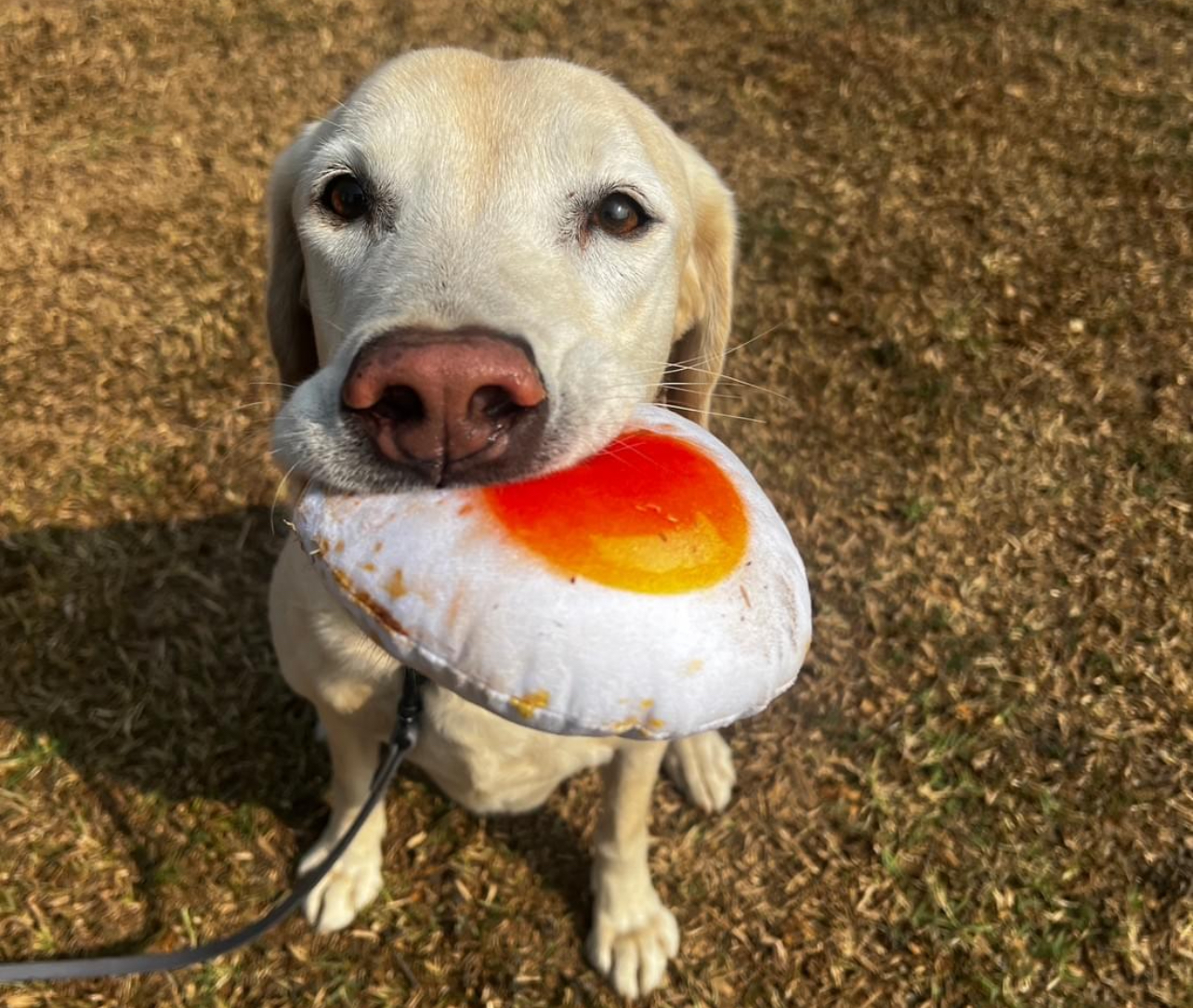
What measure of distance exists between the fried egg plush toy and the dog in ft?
0.40

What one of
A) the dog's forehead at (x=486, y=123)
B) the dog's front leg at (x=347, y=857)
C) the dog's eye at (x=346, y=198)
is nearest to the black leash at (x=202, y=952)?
the dog's front leg at (x=347, y=857)

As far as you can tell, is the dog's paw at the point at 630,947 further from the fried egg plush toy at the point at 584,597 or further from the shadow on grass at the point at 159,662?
the fried egg plush toy at the point at 584,597

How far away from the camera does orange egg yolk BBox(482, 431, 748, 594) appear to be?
1322 mm

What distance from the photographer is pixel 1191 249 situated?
4824mm

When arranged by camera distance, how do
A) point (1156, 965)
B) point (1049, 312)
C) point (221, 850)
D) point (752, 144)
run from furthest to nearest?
point (752, 144) → point (1049, 312) → point (221, 850) → point (1156, 965)

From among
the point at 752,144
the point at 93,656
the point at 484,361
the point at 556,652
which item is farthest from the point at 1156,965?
the point at 752,144

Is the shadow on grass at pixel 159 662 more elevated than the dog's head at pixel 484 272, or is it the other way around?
the dog's head at pixel 484 272

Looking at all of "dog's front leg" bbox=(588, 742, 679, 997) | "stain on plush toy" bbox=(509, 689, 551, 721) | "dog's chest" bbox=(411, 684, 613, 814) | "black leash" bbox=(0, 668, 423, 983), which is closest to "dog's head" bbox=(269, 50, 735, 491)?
"stain on plush toy" bbox=(509, 689, 551, 721)

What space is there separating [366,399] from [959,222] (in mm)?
4452

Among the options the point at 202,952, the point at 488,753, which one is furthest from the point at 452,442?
the point at 202,952

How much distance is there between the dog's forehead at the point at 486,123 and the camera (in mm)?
1958

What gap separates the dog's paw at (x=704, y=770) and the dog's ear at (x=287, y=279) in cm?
179

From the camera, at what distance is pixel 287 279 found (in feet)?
7.90

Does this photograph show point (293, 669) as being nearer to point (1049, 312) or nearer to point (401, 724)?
point (401, 724)
